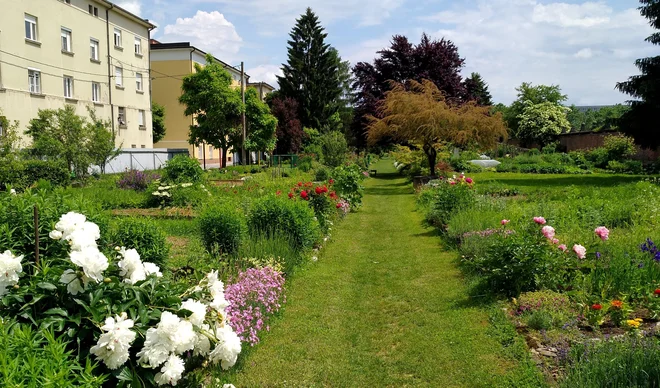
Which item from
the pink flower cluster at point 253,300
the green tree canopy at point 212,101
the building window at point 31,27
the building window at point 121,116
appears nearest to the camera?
the pink flower cluster at point 253,300

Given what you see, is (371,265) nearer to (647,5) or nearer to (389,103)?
(389,103)

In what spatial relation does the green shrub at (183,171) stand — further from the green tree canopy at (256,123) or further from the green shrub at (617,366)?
the green tree canopy at (256,123)

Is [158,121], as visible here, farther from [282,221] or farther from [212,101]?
[282,221]

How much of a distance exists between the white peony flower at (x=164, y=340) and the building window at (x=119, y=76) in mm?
32767

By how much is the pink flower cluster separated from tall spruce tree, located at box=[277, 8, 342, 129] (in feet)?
140

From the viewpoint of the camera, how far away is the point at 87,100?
2888 cm

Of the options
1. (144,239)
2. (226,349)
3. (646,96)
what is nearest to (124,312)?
(226,349)

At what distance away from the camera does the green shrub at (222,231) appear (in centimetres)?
707

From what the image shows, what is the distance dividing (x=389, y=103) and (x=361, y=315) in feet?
58.3

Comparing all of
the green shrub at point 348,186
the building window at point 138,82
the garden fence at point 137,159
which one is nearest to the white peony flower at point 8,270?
the green shrub at point 348,186

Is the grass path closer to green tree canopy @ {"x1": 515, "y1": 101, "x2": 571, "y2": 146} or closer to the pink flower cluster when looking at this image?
the pink flower cluster

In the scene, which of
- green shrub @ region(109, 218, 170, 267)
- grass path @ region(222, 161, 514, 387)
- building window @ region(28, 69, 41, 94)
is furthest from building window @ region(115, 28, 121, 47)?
green shrub @ region(109, 218, 170, 267)

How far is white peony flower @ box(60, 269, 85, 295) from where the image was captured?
2.65 m

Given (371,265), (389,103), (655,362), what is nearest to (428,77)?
(389,103)
